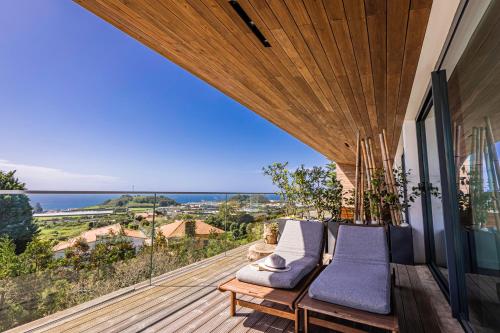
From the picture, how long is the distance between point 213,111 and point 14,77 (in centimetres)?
987

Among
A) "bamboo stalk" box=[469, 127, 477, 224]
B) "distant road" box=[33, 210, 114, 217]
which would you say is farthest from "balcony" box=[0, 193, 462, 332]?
"bamboo stalk" box=[469, 127, 477, 224]

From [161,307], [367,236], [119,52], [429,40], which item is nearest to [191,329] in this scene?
[161,307]

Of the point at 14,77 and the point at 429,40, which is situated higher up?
the point at 14,77

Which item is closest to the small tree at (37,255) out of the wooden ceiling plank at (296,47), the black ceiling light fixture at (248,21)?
the black ceiling light fixture at (248,21)

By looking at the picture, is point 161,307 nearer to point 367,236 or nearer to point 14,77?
Result: point 367,236

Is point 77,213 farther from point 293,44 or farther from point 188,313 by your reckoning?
point 293,44

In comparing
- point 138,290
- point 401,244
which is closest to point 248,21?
point 138,290

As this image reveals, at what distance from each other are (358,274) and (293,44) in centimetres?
220

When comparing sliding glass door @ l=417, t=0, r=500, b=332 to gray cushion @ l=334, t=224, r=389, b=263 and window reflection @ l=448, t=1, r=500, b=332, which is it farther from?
gray cushion @ l=334, t=224, r=389, b=263

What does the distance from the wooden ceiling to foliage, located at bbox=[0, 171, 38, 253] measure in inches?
68.7

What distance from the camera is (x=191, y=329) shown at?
2146 millimetres

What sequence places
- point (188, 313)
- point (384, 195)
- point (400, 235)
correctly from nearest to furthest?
point (188, 313)
point (400, 235)
point (384, 195)

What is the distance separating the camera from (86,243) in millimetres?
2547

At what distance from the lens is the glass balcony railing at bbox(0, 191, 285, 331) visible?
2.08 metres
